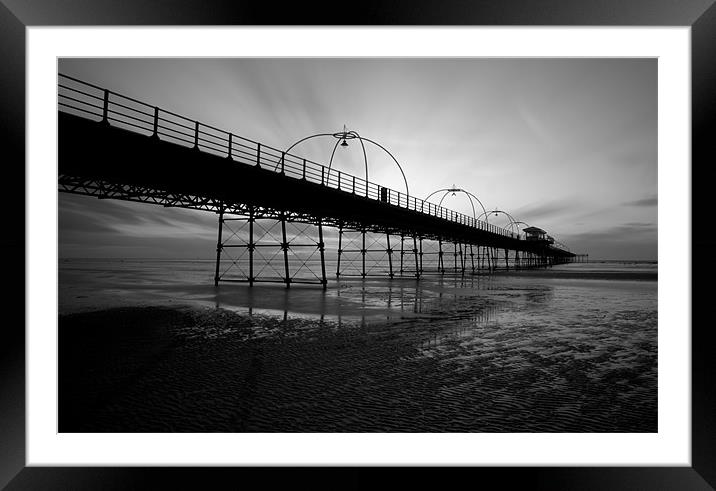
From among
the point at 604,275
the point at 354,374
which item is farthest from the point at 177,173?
the point at 604,275

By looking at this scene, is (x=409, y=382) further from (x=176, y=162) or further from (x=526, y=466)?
(x=176, y=162)

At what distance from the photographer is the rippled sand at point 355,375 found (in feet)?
14.4

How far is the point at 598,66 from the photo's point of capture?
10.0 meters

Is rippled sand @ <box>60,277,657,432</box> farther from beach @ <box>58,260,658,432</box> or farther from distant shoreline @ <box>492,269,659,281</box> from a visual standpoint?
distant shoreline @ <box>492,269,659,281</box>

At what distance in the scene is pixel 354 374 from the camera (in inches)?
230

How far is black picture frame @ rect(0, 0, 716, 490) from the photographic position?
4172 mm

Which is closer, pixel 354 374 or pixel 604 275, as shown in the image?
pixel 354 374
